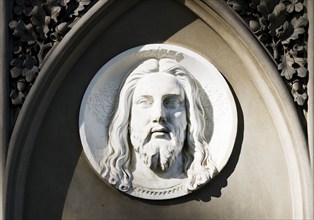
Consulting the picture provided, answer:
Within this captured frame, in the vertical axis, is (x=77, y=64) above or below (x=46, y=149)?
above

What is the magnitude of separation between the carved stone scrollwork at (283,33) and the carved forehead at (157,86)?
23.8 inches

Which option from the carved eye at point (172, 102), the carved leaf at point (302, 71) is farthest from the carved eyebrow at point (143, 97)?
the carved leaf at point (302, 71)

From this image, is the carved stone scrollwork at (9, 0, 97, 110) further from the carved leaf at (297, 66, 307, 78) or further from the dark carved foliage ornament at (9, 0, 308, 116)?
the carved leaf at (297, 66, 307, 78)

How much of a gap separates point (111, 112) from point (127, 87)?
0.61 feet

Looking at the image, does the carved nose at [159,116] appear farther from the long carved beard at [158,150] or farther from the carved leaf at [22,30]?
the carved leaf at [22,30]

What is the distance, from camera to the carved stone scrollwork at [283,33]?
28.5 ft

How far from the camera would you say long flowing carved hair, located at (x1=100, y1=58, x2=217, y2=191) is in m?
8.53

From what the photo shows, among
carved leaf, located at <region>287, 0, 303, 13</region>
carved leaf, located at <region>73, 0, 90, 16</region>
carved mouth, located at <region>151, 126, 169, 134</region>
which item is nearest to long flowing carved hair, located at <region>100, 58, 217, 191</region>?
carved mouth, located at <region>151, 126, 169, 134</region>

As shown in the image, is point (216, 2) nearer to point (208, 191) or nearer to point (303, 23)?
point (303, 23)

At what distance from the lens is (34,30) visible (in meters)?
8.67

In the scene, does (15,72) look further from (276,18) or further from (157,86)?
(276,18)

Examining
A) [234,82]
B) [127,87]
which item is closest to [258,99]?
[234,82]

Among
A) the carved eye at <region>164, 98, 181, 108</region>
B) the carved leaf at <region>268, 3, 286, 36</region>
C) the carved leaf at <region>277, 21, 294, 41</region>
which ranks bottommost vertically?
the carved eye at <region>164, 98, 181, 108</region>

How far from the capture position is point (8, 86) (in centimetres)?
857
